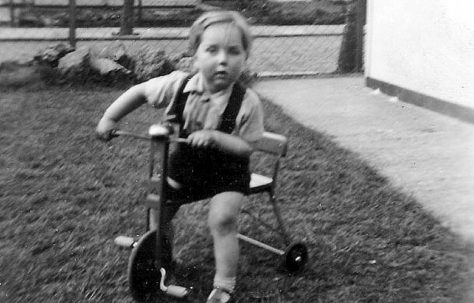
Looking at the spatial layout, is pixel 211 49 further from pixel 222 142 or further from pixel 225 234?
pixel 225 234

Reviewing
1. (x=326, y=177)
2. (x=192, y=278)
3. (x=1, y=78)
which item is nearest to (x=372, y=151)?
(x=326, y=177)

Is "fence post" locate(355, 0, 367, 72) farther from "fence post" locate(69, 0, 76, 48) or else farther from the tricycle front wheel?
the tricycle front wheel

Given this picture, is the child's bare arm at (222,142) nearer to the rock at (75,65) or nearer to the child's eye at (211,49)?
the child's eye at (211,49)

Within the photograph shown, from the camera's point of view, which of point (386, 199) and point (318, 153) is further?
point (318, 153)

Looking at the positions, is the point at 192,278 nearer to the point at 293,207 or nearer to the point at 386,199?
the point at 293,207

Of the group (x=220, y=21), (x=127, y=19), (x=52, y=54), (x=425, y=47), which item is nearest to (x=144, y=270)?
(x=220, y=21)

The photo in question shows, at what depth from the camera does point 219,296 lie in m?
2.50

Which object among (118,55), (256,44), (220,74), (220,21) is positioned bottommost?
(256,44)

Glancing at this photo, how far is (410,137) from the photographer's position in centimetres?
492

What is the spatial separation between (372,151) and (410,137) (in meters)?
0.49

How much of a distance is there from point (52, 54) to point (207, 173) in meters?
5.07

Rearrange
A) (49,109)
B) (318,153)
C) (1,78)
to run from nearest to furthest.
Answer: (318,153) < (49,109) < (1,78)

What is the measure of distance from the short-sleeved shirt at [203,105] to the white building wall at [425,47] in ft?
9.01

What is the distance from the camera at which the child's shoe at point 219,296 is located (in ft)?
8.18
